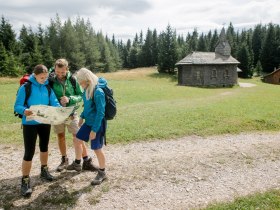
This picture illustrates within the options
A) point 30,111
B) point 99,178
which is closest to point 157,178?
point 99,178

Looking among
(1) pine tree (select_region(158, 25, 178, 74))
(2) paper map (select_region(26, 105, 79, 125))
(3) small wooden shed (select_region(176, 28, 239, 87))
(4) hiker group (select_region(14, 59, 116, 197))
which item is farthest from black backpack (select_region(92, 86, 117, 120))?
(1) pine tree (select_region(158, 25, 178, 74))

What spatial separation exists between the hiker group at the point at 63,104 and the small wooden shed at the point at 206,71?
40555 millimetres

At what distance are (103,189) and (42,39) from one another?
2605 inches

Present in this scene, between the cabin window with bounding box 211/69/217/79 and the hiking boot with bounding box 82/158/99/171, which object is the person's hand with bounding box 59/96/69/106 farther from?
the cabin window with bounding box 211/69/217/79

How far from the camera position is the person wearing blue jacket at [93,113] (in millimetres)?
5664

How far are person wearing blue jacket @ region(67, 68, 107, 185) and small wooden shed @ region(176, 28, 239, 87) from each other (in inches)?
1609

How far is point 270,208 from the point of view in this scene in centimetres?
519

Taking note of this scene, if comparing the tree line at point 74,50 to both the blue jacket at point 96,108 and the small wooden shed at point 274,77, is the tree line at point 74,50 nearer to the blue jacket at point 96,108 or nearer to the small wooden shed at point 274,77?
the small wooden shed at point 274,77

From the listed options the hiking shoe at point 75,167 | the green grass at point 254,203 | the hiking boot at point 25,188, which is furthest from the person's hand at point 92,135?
the green grass at point 254,203

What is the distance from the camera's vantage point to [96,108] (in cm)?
576

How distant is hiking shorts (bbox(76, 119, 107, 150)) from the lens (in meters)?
6.02

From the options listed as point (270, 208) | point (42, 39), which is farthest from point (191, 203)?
point (42, 39)

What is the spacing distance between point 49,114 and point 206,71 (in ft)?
141

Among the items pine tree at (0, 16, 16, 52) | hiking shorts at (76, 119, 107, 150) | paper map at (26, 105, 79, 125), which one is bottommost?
hiking shorts at (76, 119, 107, 150)
